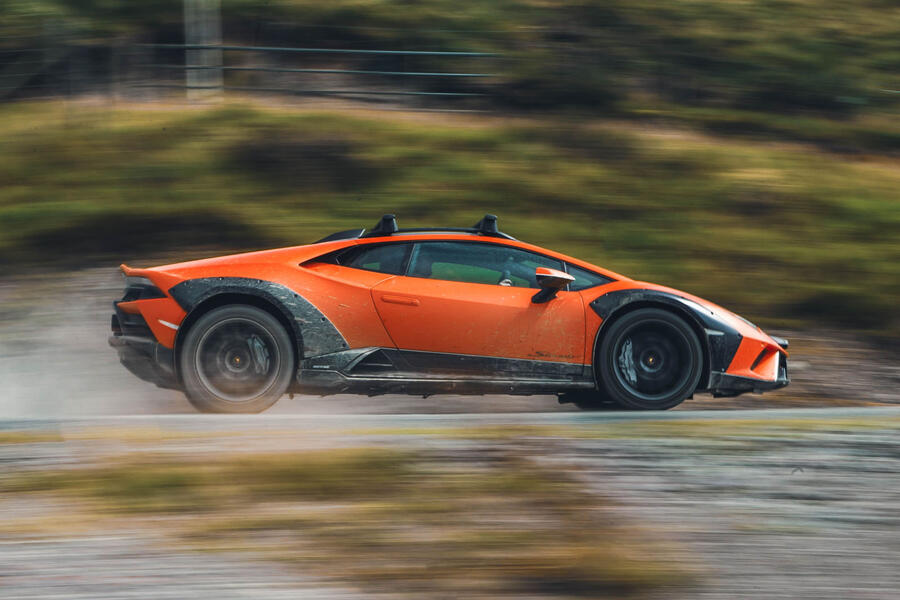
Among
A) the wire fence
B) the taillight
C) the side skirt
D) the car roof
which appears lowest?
the side skirt

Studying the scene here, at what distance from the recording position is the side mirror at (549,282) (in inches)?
251

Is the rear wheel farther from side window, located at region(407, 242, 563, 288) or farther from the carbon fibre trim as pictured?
side window, located at region(407, 242, 563, 288)

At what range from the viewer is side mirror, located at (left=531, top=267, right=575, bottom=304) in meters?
6.36

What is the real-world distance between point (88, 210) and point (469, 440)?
870cm

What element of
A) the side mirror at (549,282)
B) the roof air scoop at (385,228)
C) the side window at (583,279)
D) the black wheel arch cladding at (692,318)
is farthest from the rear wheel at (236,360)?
the black wheel arch cladding at (692,318)

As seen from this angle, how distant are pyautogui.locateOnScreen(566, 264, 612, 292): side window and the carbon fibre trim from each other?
1.58 metres

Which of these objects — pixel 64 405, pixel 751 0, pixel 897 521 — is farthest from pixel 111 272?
pixel 751 0

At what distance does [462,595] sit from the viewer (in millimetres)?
3551

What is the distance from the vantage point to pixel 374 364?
6.26m

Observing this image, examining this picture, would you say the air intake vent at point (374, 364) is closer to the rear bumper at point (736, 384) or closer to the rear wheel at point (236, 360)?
the rear wheel at point (236, 360)

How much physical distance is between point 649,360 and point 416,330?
5.15 feet

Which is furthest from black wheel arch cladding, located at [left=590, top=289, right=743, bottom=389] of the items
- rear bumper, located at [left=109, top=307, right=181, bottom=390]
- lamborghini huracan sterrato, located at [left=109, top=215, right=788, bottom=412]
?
rear bumper, located at [left=109, top=307, right=181, bottom=390]

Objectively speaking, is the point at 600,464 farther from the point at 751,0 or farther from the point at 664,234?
the point at 751,0

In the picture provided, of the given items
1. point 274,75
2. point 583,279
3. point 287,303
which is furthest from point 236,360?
point 274,75
